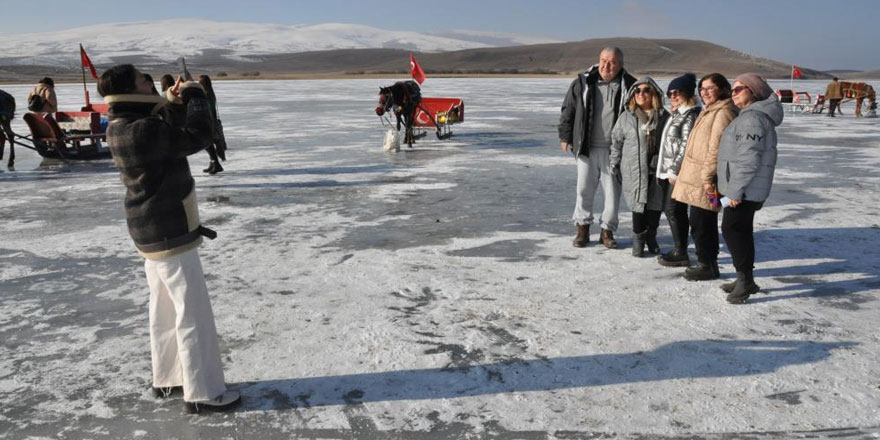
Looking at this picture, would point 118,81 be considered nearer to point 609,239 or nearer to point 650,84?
point 650,84

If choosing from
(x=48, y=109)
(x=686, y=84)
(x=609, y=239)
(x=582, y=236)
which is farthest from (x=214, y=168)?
(x=686, y=84)

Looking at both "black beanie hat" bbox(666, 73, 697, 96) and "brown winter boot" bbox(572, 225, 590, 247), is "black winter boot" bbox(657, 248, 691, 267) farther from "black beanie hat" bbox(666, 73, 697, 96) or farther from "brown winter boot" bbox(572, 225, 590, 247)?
"black beanie hat" bbox(666, 73, 697, 96)

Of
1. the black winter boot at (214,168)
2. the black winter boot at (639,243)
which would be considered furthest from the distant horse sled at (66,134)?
the black winter boot at (639,243)

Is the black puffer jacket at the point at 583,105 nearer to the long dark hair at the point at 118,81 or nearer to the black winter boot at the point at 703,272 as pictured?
the black winter boot at the point at 703,272

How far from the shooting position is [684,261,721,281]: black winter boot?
5.09 meters

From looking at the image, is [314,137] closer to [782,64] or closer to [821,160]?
[821,160]

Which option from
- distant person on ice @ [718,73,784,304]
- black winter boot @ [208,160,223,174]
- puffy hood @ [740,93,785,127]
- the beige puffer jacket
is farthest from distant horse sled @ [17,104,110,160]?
puffy hood @ [740,93,785,127]

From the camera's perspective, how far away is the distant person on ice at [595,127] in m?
5.78

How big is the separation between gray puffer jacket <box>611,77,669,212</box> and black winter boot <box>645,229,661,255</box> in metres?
0.29

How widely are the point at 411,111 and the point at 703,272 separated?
9114 mm

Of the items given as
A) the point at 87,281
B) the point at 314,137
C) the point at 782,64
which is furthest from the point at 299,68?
the point at 87,281

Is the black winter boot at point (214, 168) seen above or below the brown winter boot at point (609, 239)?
above

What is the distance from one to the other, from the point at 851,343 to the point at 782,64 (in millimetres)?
181061

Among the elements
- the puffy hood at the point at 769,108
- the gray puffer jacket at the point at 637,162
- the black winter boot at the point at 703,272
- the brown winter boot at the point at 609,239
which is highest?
the puffy hood at the point at 769,108
